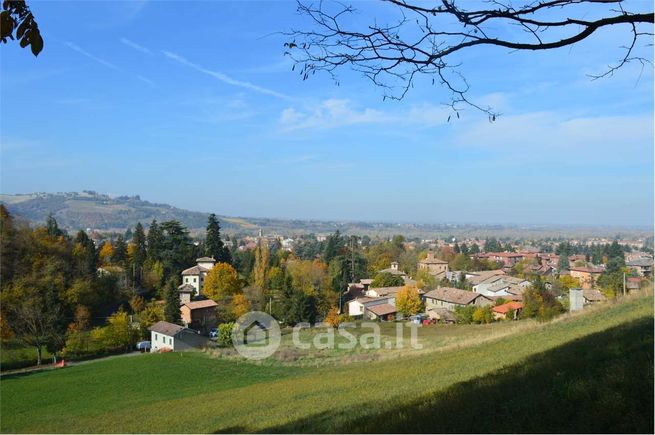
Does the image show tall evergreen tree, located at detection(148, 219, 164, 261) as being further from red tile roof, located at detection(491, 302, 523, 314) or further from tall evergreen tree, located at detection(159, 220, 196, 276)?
red tile roof, located at detection(491, 302, 523, 314)

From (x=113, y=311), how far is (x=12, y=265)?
8543 millimetres

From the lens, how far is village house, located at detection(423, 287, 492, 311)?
46.0 meters

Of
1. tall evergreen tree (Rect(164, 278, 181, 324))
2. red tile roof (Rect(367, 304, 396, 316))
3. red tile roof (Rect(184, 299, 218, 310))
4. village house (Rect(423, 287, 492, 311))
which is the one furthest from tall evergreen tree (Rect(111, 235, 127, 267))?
village house (Rect(423, 287, 492, 311))

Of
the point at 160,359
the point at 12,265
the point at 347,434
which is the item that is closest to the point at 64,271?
the point at 12,265

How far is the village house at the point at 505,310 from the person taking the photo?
38906mm

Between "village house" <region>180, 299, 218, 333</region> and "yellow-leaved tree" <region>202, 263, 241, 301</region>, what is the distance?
307 centimetres

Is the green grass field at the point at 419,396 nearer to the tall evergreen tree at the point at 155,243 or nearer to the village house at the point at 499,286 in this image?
the tall evergreen tree at the point at 155,243

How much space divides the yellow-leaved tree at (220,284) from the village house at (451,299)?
19.8m

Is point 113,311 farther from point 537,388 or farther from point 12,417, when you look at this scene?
point 537,388

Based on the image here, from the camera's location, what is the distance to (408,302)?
45781 mm

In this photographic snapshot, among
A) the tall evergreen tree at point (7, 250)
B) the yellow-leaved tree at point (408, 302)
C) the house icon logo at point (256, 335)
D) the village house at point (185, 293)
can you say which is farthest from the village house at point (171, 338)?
the yellow-leaved tree at point (408, 302)

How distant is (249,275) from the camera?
5038 cm

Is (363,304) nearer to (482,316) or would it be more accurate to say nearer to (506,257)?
(482,316)

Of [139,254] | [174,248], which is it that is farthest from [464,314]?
[139,254]
